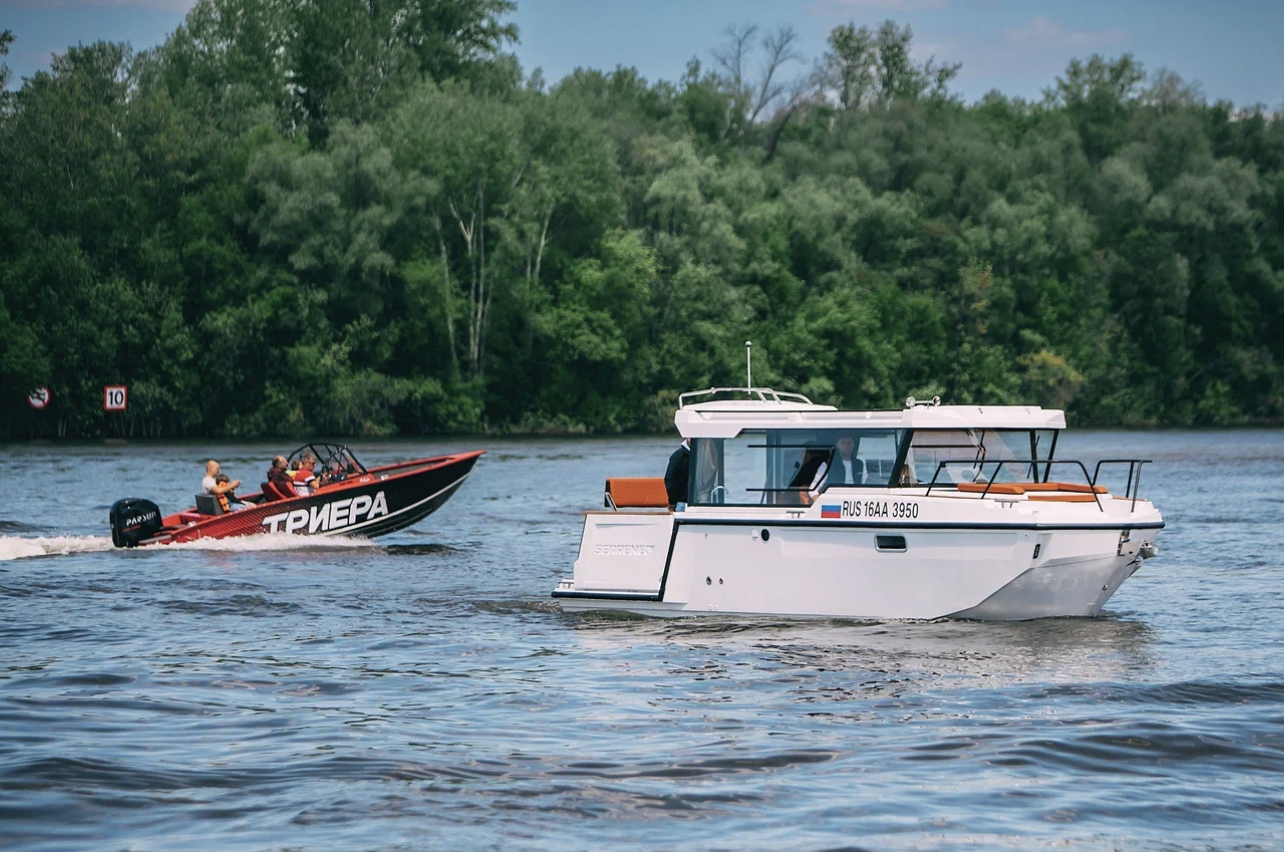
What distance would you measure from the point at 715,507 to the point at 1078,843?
8.05 m

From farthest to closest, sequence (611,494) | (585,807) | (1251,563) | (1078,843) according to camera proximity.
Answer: (1251,563) < (611,494) < (585,807) < (1078,843)

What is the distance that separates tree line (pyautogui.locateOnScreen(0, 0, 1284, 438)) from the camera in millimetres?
70562

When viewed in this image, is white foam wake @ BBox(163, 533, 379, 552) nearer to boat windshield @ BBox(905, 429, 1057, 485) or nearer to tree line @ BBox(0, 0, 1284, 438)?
boat windshield @ BBox(905, 429, 1057, 485)

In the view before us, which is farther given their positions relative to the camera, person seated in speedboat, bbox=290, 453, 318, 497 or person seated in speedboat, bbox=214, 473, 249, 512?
person seated in speedboat, bbox=290, 453, 318, 497

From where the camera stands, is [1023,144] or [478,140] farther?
[1023,144]

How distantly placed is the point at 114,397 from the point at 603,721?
6019 centimetres

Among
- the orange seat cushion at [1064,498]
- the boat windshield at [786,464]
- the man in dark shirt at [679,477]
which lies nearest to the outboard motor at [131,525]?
the man in dark shirt at [679,477]

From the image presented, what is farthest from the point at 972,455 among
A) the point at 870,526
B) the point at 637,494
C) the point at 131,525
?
the point at 131,525

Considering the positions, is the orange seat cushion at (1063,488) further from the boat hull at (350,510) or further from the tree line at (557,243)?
the tree line at (557,243)

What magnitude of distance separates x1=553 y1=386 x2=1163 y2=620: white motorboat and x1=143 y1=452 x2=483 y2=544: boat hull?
9.95 m

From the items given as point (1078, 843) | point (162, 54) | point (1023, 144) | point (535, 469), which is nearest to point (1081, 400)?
point (1023, 144)

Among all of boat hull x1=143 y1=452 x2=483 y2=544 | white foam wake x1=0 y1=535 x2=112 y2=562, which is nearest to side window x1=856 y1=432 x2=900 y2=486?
boat hull x1=143 y1=452 x2=483 y2=544

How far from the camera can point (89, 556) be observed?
85.5 feet

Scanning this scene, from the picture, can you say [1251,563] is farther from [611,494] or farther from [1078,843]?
[1078,843]
